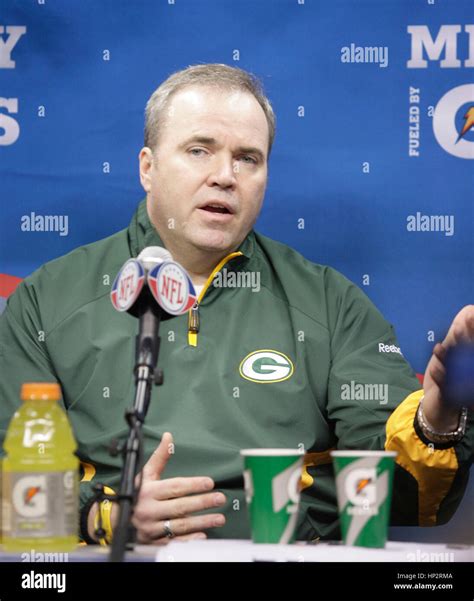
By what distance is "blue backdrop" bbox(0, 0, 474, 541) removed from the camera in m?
2.32

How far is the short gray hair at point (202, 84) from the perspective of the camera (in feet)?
7.39

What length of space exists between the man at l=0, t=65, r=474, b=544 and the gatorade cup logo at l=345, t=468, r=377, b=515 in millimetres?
546

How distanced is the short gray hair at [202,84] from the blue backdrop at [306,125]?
2.3 inches

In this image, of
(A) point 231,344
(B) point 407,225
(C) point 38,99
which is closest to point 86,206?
(C) point 38,99

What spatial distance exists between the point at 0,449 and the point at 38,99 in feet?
2.90

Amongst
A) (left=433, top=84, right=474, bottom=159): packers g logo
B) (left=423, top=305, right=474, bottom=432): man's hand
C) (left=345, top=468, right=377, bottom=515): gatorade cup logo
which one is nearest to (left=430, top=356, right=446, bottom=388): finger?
(left=423, top=305, right=474, bottom=432): man's hand

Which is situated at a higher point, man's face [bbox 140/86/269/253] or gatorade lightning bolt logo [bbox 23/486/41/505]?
man's face [bbox 140/86/269/253]

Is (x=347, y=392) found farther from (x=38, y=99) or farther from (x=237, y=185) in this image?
(x=38, y=99)

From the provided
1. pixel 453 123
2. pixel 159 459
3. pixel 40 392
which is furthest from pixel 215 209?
pixel 40 392

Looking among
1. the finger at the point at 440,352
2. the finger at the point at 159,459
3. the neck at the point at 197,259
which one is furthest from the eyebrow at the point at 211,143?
the finger at the point at 440,352

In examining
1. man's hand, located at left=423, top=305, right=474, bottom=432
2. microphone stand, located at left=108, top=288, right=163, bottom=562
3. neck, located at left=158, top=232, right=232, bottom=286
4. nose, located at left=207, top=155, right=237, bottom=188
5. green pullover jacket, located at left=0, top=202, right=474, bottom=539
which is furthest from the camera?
neck, located at left=158, top=232, right=232, bottom=286

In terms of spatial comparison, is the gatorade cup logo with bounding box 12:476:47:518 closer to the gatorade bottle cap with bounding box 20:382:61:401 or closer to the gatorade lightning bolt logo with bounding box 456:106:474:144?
the gatorade bottle cap with bounding box 20:382:61:401

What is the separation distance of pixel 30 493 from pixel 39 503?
0.7 inches

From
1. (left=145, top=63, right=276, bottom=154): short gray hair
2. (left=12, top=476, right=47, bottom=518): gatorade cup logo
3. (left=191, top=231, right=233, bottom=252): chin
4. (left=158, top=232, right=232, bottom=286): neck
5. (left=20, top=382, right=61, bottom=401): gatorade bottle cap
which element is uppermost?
(left=145, top=63, right=276, bottom=154): short gray hair
